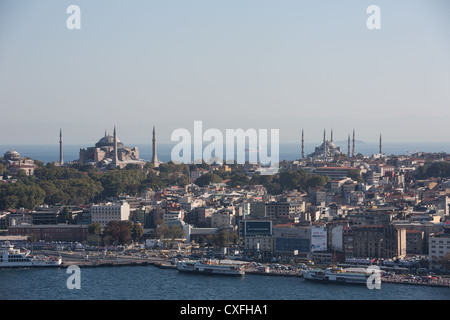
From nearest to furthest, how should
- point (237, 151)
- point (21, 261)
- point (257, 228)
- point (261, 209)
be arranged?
point (21, 261) < point (257, 228) < point (261, 209) < point (237, 151)

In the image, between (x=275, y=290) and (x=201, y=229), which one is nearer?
(x=275, y=290)

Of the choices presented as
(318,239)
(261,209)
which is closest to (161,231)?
(261,209)

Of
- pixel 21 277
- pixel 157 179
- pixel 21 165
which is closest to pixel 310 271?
pixel 21 277

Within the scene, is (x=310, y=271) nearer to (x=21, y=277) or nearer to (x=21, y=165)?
(x=21, y=277)

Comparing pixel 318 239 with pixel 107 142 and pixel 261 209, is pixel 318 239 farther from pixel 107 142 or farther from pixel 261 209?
pixel 107 142

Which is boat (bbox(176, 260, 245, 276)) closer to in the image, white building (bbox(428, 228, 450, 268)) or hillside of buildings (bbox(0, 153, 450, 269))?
hillside of buildings (bbox(0, 153, 450, 269))
